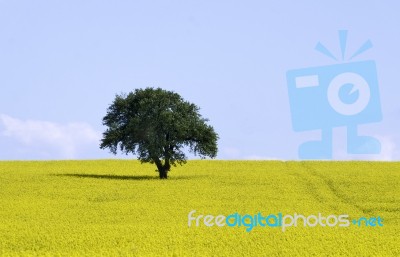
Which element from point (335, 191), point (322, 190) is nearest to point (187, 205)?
point (322, 190)

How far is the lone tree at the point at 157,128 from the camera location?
61003 millimetres

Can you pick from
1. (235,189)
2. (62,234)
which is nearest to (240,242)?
(62,234)

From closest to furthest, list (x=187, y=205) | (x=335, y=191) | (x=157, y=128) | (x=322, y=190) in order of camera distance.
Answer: (x=187, y=205) → (x=335, y=191) → (x=322, y=190) → (x=157, y=128)

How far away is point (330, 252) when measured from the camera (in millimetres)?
27141

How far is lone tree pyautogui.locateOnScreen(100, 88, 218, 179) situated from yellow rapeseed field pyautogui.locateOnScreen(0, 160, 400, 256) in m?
2.63

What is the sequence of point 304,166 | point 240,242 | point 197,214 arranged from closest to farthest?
point 240,242 → point 197,214 → point 304,166

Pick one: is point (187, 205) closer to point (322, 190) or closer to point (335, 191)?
point (322, 190)

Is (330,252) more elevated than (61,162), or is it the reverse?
(61,162)

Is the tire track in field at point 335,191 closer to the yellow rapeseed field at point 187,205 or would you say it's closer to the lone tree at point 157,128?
the yellow rapeseed field at point 187,205

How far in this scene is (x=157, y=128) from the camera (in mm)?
61500

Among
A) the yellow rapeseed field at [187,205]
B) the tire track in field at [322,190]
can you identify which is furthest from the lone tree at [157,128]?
the tire track in field at [322,190]

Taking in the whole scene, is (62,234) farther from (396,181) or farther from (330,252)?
(396,181)

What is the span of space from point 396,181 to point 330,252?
34.8 metres

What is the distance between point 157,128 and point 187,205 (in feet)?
57.9
